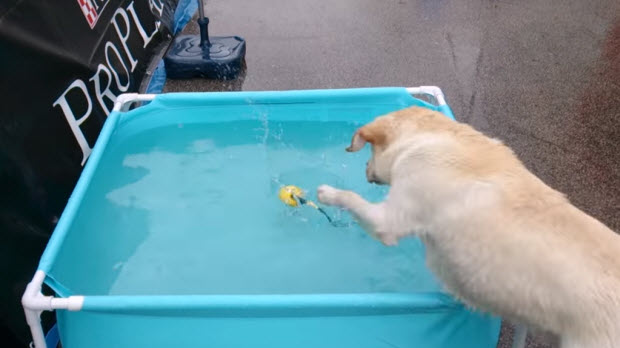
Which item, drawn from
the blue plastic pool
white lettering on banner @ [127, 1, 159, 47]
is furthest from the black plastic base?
the blue plastic pool

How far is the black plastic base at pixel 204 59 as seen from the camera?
14.8ft

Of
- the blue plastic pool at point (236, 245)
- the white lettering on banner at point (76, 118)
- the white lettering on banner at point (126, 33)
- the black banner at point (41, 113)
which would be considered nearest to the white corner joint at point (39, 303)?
the blue plastic pool at point (236, 245)

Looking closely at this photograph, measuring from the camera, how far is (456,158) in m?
2.09

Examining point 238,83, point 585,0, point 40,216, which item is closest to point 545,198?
point 40,216

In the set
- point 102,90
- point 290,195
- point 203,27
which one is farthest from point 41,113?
point 203,27

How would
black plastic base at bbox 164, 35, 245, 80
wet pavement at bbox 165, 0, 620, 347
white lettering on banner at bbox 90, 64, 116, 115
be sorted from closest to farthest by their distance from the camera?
white lettering on banner at bbox 90, 64, 116, 115 → wet pavement at bbox 165, 0, 620, 347 → black plastic base at bbox 164, 35, 245, 80

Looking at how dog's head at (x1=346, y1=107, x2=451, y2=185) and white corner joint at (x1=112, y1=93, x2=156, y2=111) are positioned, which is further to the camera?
white corner joint at (x1=112, y1=93, x2=156, y2=111)

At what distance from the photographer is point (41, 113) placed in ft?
8.94

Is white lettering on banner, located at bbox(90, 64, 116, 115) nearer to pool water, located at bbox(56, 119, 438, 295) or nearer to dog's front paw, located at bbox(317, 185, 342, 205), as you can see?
pool water, located at bbox(56, 119, 438, 295)

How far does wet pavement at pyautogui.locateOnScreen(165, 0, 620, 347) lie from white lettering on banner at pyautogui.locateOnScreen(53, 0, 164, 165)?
1.81ft

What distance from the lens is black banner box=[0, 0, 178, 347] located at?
234 centimetres

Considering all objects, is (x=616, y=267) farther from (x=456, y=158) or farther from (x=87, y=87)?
(x=87, y=87)

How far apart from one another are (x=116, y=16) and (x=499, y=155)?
313cm

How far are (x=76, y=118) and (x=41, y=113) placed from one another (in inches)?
13.9
